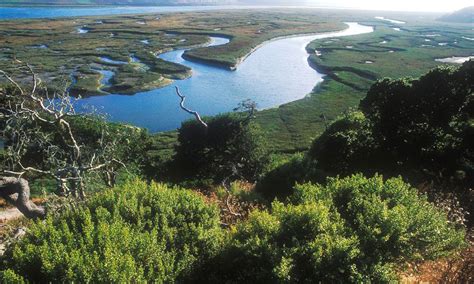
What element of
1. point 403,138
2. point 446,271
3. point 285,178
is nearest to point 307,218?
point 446,271

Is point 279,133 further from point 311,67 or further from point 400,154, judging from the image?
point 311,67

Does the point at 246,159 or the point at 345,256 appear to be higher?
the point at 345,256

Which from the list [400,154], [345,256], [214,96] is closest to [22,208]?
[345,256]

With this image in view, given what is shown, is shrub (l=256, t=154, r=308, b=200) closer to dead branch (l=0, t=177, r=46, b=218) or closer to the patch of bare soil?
the patch of bare soil

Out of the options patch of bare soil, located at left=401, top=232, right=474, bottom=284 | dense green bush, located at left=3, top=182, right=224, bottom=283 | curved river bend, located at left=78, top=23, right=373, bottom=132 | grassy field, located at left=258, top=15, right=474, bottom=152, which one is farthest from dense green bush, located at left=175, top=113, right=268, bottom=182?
patch of bare soil, located at left=401, top=232, right=474, bottom=284

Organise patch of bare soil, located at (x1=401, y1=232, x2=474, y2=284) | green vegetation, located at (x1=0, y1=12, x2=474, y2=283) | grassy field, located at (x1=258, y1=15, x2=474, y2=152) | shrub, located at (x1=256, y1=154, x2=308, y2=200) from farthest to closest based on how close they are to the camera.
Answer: grassy field, located at (x1=258, y1=15, x2=474, y2=152)
shrub, located at (x1=256, y1=154, x2=308, y2=200)
patch of bare soil, located at (x1=401, y1=232, x2=474, y2=284)
green vegetation, located at (x1=0, y1=12, x2=474, y2=283)

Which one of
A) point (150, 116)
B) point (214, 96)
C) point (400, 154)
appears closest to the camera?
point (400, 154)

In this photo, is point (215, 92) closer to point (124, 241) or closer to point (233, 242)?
point (233, 242)
